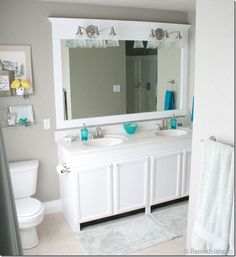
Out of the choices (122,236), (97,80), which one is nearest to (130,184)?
(122,236)

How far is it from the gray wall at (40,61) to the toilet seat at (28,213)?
471 millimetres

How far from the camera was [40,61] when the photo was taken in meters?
3.12

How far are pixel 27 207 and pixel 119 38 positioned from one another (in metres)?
2.03

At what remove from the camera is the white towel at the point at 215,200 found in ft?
5.46

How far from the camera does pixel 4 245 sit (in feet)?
4.31

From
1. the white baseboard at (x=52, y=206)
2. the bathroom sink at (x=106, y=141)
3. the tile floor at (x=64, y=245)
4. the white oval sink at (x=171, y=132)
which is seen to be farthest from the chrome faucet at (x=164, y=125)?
the white baseboard at (x=52, y=206)

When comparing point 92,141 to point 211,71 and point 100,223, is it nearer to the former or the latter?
point 100,223

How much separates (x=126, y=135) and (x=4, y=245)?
2.23m

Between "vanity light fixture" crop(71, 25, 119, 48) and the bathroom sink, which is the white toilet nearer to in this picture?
the bathroom sink

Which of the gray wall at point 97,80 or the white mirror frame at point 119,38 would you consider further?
the gray wall at point 97,80

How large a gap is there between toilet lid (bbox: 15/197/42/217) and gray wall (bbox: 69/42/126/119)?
100 cm

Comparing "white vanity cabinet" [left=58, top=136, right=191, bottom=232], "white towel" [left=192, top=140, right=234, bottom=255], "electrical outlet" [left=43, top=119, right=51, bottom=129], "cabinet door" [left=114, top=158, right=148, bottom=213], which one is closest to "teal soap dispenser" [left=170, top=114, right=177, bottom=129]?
"white vanity cabinet" [left=58, top=136, right=191, bottom=232]

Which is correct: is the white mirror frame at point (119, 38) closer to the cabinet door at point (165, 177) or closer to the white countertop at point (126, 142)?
the white countertop at point (126, 142)

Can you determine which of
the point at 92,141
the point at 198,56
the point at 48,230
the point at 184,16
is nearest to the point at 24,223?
the point at 48,230
